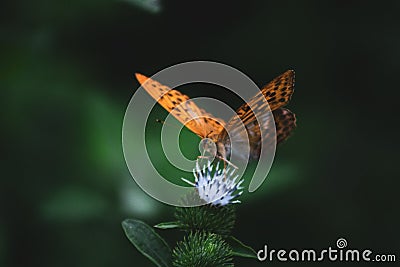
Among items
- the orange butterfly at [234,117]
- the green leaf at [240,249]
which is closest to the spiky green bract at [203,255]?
the green leaf at [240,249]

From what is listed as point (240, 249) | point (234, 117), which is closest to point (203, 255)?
point (240, 249)

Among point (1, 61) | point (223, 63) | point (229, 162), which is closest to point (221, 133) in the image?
point (229, 162)

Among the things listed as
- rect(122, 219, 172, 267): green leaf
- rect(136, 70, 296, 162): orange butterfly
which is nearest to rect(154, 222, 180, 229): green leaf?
rect(122, 219, 172, 267): green leaf

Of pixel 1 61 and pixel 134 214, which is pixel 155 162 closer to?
pixel 134 214

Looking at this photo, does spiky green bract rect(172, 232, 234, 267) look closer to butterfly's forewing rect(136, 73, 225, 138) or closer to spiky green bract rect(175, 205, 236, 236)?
spiky green bract rect(175, 205, 236, 236)

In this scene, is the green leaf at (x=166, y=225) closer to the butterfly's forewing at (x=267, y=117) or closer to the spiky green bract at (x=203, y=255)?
the spiky green bract at (x=203, y=255)
